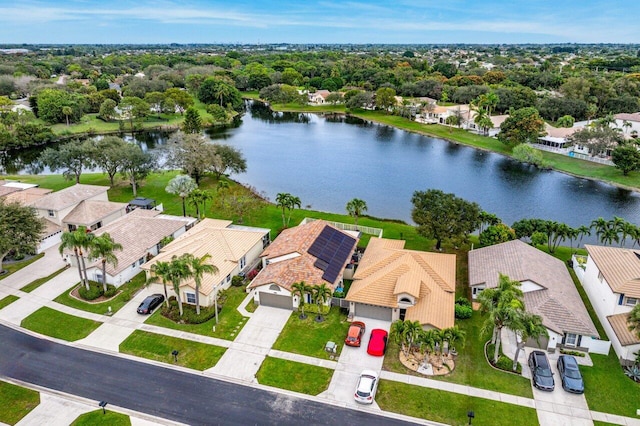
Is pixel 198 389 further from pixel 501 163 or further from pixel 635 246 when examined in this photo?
pixel 501 163

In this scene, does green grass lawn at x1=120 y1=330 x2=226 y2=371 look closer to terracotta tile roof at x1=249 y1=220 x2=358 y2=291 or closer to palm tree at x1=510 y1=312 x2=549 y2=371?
terracotta tile roof at x1=249 y1=220 x2=358 y2=291

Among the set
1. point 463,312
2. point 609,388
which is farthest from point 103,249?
point 609,388

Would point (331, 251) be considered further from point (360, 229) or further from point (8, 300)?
point (8, 300)

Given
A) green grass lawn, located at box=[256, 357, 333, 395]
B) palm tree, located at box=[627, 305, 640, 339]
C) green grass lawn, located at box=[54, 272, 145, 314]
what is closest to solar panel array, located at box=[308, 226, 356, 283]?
green grass lawn, located at box=[256, 357, 333, 395]

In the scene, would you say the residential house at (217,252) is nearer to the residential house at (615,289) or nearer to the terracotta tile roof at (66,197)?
the terracotta tile roof at (66,197)

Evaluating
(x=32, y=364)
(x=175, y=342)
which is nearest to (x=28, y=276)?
(x=32, y=364)

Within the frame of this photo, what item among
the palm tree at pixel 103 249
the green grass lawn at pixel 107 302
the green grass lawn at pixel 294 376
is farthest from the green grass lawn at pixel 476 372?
the palm tree at pixel 103 249
